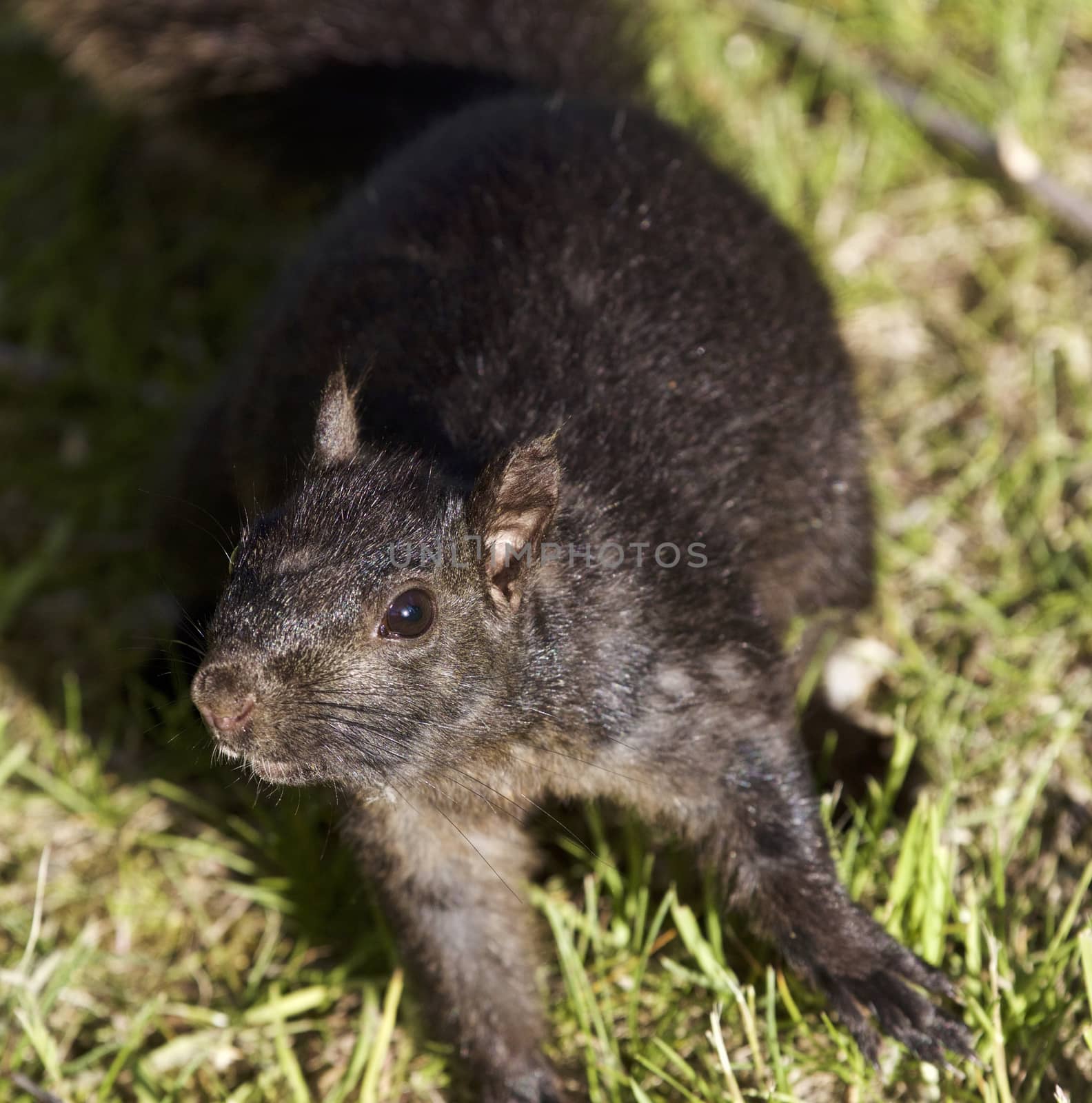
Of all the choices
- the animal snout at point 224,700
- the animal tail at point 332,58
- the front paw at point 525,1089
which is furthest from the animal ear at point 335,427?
the animal tail at point 332,58

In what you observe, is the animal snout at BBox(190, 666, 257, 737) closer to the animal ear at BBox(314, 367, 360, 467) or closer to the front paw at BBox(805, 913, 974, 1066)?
the animal ear at BBox(314, 367, 360, 467)

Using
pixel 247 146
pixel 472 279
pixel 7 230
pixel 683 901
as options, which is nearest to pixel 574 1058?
pixel 683 901

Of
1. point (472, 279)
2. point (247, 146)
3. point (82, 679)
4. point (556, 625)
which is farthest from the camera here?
point (247, 146)

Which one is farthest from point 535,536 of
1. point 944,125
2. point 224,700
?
point 944,125

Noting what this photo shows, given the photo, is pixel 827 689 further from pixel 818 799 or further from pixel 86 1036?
pixel 86 1036

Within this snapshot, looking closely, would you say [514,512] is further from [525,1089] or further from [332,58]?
[332,58]

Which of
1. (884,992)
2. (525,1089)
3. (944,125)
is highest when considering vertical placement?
(944,125)

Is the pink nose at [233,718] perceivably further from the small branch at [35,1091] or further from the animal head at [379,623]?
the small branch at [35,1091]
